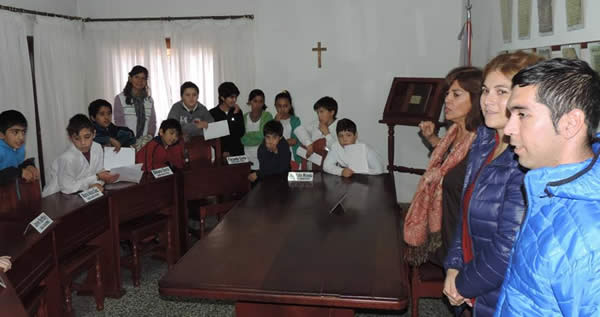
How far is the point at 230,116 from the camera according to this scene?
4.90 m

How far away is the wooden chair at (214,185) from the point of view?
403 cm

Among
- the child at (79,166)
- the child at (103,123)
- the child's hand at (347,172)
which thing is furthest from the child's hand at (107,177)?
the child's hand at (347,172)

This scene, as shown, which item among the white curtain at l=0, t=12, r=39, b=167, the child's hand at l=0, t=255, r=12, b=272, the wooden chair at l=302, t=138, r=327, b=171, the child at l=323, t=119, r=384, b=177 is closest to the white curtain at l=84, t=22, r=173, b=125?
the white curtain at l=0, t=12, r=39, b=167

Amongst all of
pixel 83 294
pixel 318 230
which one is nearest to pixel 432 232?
pixel 318 230

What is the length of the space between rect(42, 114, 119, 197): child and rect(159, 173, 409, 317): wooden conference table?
111cm

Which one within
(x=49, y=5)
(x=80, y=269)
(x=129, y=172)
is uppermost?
(x=49, y=5)

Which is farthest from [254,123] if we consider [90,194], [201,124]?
[90,194]

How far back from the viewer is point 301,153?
13.4 feet

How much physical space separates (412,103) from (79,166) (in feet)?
10.9

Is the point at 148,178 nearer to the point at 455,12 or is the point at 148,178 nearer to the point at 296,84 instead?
the point at 296,84

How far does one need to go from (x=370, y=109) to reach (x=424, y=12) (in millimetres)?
1261

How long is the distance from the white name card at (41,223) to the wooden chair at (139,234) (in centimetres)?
99

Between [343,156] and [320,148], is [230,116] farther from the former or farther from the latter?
[343,156]

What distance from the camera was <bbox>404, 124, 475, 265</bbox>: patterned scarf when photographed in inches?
97.0
